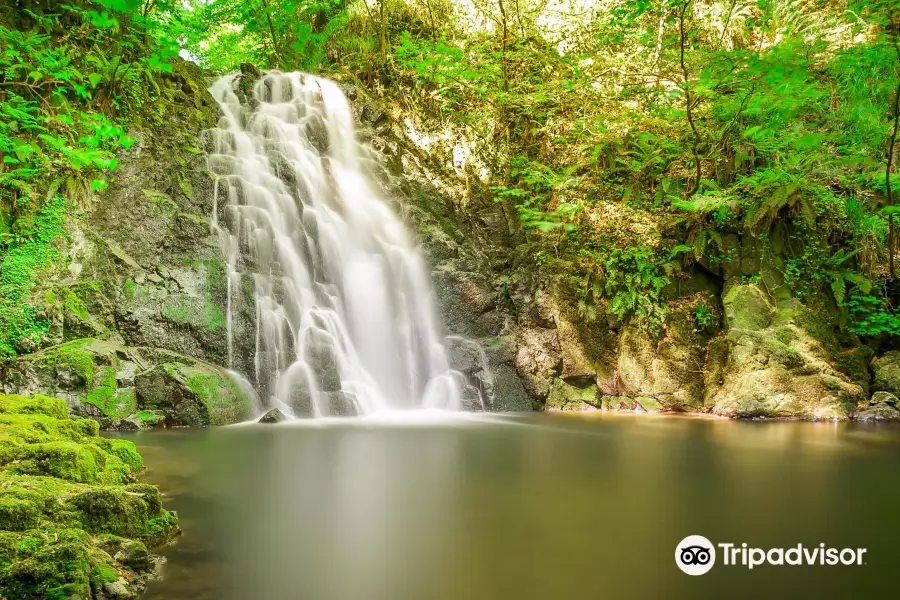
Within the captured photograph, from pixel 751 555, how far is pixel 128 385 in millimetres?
6955

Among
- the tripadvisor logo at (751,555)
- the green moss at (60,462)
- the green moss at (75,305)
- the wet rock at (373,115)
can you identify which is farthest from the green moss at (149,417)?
the wet rock at (373,115)

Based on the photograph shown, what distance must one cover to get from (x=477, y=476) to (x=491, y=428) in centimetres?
272

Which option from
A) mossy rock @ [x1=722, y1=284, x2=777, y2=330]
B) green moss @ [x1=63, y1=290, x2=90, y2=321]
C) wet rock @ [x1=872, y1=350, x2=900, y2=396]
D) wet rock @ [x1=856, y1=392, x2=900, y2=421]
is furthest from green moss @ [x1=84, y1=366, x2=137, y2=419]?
wet rock @ [x1=872, y1=350, x2=900, y2=396]

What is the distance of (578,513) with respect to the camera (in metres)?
3.64

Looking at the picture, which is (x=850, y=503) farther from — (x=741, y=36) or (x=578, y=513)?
(x=741, y=36)

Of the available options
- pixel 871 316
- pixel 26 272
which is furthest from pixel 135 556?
pixel 871 316

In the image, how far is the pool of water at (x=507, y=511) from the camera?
8.65ft

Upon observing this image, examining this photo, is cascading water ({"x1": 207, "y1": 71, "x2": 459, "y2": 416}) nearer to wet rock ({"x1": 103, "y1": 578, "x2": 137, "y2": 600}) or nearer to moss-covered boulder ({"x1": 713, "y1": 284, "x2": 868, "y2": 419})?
moss-covered boulder ({"x1": 713, "y1": 284, "x2": 868, "y2": 419})

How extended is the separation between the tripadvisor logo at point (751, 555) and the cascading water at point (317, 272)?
5817 mm

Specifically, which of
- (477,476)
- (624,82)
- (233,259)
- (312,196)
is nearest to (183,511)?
(477,476)

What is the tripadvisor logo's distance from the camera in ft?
9.43

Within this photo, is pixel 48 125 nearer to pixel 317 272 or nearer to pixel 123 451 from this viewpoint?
pixel 317 272

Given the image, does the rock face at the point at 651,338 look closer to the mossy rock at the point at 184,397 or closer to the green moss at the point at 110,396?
the mossy rock at the point at 184,397

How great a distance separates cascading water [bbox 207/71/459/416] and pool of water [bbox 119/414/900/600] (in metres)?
1.64
